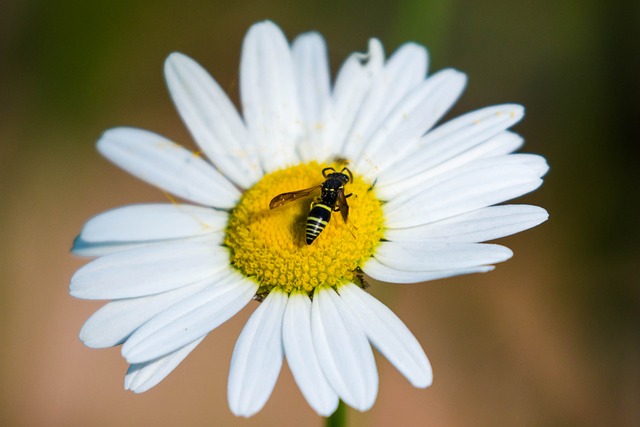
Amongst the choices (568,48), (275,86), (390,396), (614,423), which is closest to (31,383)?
(390,396)

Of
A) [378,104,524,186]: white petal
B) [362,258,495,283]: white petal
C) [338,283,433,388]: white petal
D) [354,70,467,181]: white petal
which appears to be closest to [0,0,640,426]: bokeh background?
[354,70,467,181]: white petal

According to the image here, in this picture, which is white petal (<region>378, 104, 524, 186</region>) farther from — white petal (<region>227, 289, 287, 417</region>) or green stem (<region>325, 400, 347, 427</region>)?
green stem (<region>325, 400, 347, 427</region>)

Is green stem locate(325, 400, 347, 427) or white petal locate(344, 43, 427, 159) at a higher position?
white petal locate(344, 43, 427, 159)

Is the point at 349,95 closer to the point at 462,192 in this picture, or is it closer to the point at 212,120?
the point at 212,120

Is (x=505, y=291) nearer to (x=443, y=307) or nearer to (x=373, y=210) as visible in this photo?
(x=443, y=307)

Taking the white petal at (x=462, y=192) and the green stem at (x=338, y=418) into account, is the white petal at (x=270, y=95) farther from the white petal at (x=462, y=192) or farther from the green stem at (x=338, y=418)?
the green stem at (x=338, y=418)

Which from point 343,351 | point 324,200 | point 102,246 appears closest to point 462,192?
point 324,200

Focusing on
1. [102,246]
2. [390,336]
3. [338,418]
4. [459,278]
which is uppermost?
[459,278]
